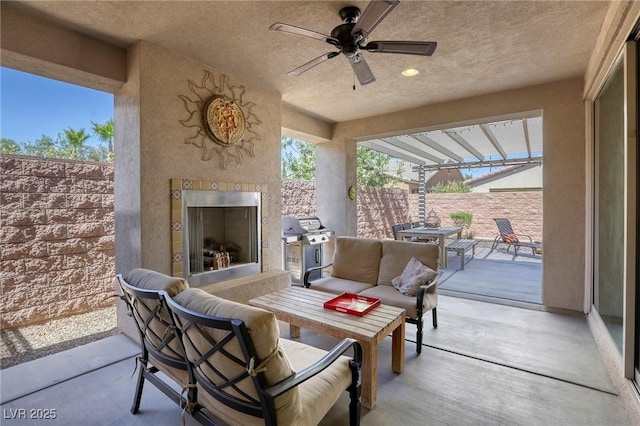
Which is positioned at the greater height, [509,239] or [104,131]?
[104,131]

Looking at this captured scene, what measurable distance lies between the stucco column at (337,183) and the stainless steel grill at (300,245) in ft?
2.06

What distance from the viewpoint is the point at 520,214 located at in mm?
8766

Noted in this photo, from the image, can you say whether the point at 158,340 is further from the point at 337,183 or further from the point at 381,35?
the point at 337,183

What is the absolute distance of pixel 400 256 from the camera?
323cm

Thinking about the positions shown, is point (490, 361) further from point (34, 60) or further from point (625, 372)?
point (34, 60)

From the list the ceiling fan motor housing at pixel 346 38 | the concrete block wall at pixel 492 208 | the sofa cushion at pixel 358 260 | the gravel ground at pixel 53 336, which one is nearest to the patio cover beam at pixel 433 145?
the concrete block wall at pixel 492 208

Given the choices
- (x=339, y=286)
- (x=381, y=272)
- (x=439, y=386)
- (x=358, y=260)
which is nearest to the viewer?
(x=439, y=386)

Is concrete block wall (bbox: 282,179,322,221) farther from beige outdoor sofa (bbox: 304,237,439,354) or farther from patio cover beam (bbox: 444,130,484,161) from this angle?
patio cover beam (bbox: 444,130,484,161)

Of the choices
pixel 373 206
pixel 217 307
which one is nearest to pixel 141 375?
pixel 217 307

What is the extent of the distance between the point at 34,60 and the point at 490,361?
14.3ft

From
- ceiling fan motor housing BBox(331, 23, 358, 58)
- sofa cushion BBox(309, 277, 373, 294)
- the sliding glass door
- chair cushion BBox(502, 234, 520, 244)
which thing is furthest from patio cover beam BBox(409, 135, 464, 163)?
ceiling fan motor housing BBox(331, 23, 358, 58)

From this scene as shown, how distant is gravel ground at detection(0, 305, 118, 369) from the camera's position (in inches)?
102

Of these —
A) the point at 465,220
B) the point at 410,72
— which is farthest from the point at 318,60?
the point at 465,220

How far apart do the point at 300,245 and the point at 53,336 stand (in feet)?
9.53
